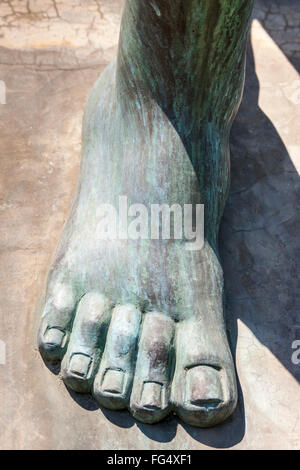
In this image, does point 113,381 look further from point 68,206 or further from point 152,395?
point 68,206

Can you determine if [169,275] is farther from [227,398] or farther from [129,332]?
[227,398]

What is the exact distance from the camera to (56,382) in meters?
1.27

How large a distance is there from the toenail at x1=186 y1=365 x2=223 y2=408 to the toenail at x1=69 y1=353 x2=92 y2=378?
0.74ft

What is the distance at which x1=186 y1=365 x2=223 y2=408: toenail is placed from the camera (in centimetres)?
117

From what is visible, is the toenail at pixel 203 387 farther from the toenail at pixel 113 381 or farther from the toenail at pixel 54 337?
the toenail at pixel 54 337

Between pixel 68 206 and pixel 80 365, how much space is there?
531mm

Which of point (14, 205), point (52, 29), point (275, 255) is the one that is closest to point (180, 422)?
point (275, 255)

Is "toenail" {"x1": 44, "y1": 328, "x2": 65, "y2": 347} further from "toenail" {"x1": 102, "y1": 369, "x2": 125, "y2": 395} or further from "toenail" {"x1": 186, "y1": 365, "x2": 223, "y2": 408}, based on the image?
"toenail" {"x1": 186, "y1": 365, "x2": 223, "y2": 408}

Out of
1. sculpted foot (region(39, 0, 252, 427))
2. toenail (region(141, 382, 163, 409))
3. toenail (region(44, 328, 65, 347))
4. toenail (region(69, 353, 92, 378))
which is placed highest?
sculpted foot (region(39, 0, 252, 427))

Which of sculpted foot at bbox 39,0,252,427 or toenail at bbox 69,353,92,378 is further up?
sculpted foot at bbox 39,0,252,427

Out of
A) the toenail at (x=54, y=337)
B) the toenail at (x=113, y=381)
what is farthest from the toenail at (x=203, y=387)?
the toenail at (x=54, y=337)

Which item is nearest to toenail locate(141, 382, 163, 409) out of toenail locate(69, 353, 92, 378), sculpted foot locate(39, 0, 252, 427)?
sculpted foot locate(39, 0, 252, 427)

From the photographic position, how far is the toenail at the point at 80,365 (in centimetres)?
120

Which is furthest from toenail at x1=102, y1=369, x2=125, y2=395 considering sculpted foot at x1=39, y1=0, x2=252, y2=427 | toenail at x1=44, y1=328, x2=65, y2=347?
toenail at x1=44, y1=328, x2=65, y2=347
